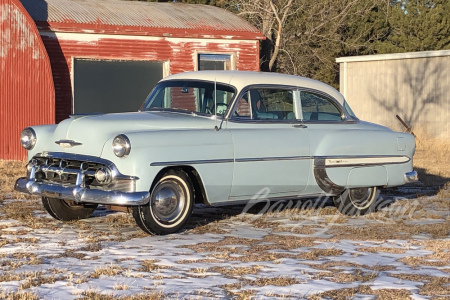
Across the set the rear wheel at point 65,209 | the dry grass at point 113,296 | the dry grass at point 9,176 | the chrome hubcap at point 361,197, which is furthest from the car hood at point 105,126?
the dry grass at point 9,176

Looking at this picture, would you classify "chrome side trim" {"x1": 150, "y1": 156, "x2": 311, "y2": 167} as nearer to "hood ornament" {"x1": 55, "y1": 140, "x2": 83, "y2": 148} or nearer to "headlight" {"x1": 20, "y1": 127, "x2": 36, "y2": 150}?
"hood ornament" {"x1": 55, "y1": 140, "x2": 83, "y2": 148}

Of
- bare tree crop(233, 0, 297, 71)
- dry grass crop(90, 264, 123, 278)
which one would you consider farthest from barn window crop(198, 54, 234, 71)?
dry grass crop(90, 264, 123, 278)

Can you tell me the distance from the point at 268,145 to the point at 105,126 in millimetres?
1785

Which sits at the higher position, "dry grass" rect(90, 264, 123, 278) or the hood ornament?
the hood ornament

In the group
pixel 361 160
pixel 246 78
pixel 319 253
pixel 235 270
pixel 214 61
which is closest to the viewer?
pixel 235 270

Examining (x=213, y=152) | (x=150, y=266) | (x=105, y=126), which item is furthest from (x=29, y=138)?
(x=150, y=266)

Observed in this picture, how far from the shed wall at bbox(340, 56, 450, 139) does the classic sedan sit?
12832mm

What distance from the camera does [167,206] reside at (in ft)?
26.9

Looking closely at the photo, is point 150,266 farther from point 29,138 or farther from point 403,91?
point 403,91

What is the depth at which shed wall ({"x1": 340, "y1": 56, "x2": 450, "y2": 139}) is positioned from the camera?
73.8ft

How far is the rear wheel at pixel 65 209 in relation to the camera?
29.2 feet

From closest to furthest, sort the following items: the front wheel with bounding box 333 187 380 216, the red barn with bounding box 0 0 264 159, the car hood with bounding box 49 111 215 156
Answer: the car hood with bounding box 49 111 215 156 < the front wheel with bounding box 333 187 380 216 < the red barn with bounding box 0 0 264 159

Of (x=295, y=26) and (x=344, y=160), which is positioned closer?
(x=344, y=160)

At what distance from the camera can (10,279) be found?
5961 millimetres
